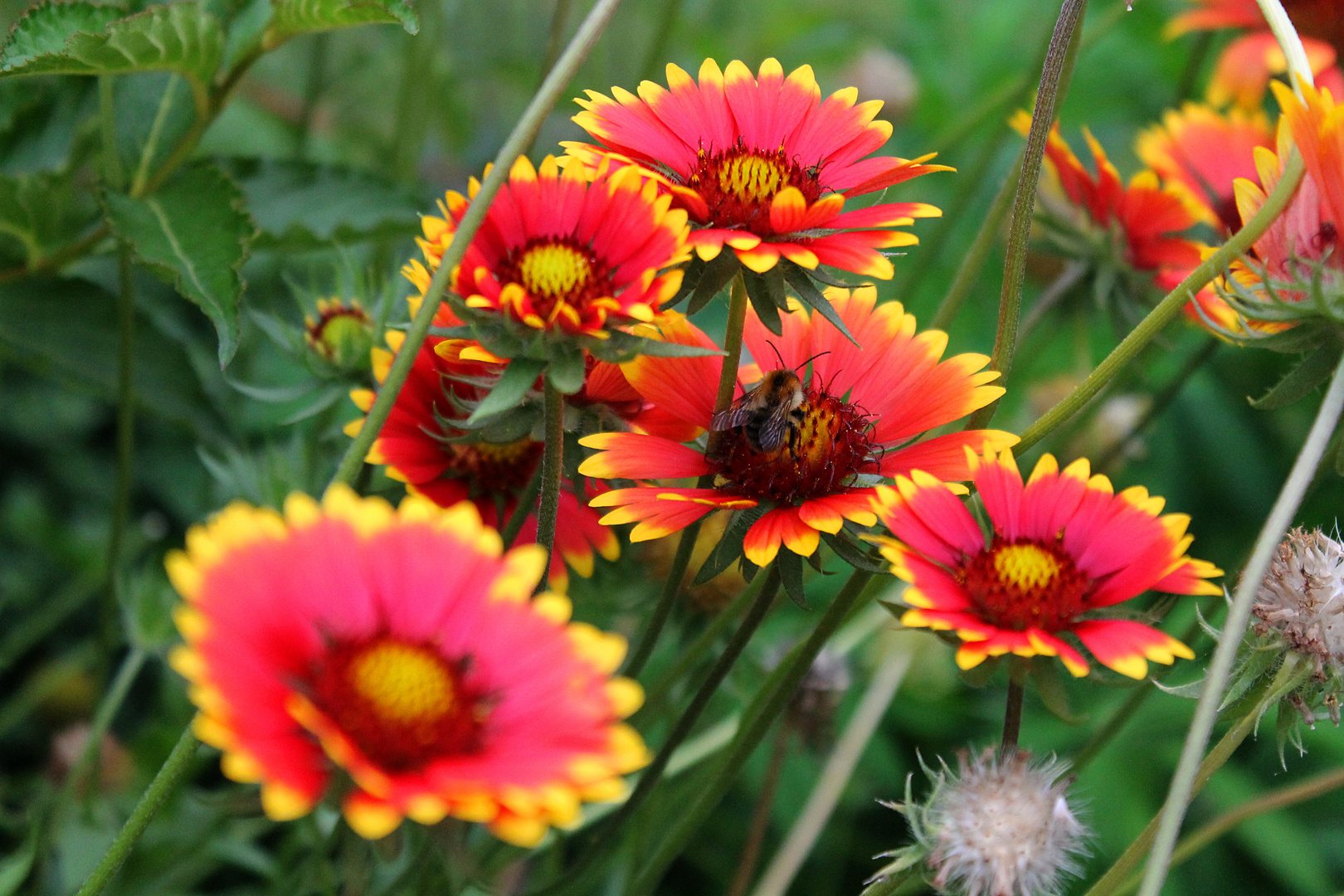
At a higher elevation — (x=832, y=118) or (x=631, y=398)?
(x=832, y=118)

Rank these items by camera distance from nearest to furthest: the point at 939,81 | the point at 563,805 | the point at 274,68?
1. the point at 563,805
2. the point at 939,81
3. the point at 274,68

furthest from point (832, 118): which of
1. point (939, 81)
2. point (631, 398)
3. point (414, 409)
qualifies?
point (939, 81)

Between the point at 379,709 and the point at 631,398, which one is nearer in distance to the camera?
the point at 379,709

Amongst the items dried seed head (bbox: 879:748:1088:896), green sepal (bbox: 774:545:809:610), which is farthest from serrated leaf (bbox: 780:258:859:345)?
dried seed head (bbox: 879:748:1088:896)

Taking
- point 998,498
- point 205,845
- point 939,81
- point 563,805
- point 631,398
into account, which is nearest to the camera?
point 563,805

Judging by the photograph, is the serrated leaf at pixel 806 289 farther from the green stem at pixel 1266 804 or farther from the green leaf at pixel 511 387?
the green stem at pixel 1266 804

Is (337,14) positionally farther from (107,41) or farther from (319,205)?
(319,205)

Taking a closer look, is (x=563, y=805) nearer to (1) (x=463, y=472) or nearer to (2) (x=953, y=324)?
(1) (x=463, y=472)
